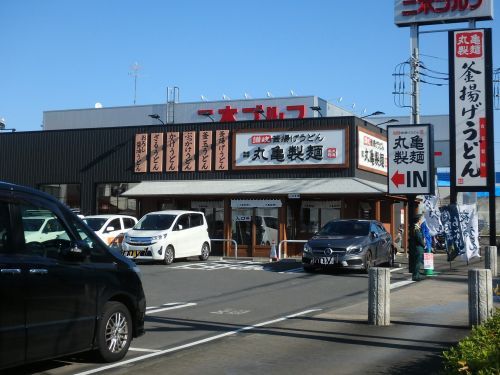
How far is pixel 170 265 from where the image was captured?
2230cm

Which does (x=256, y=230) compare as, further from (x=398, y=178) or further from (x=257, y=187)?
(x=398, y=178)

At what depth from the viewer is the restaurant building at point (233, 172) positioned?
2817 centimetres

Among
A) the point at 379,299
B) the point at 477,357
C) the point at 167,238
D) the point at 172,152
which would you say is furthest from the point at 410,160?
the point at 172,152

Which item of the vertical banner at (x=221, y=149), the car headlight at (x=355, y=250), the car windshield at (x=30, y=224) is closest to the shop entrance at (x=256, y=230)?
the vertical banner at (x=221, y=149)

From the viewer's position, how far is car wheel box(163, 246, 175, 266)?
876 inches

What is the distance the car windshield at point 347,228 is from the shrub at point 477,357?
13.7 meters

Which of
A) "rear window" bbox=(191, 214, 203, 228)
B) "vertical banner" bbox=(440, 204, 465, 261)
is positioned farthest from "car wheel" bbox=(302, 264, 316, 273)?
"rear window" bbox=(191, 214, 203, 228)

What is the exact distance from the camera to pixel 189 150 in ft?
101

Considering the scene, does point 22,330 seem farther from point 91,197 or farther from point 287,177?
point 91,197

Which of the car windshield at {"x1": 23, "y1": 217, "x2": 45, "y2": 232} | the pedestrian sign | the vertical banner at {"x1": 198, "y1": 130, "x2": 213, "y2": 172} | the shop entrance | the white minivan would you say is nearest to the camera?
the car windshield at {"x1": 23, "y1": 217, "x2": 45, "y2": 232}

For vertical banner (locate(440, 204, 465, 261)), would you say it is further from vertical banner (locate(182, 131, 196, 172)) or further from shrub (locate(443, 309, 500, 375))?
shrub (locate(443, 309, 500, 375))

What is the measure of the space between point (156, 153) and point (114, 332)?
80.8ft

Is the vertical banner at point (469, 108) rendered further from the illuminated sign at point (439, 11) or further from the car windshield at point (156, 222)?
the car windshield at point (156, 222)

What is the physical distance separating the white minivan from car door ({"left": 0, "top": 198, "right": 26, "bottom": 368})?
15.8 m
